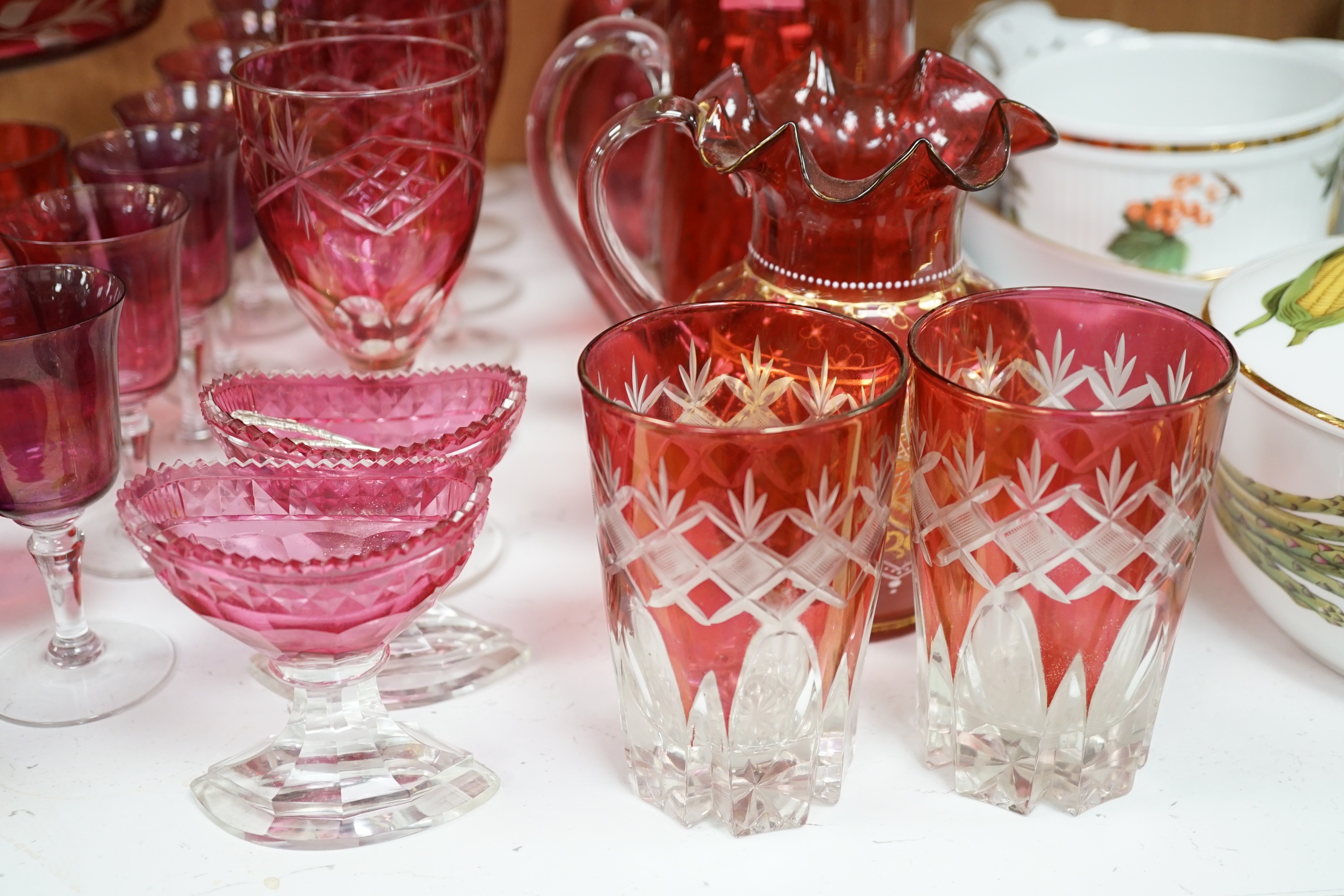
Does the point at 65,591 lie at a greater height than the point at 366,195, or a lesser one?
lesser

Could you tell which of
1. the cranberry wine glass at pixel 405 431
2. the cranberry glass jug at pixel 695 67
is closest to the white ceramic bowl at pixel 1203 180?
the cranberry glass jug at pixel 695 67

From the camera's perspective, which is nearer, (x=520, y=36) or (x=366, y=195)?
(x=366, y=195)

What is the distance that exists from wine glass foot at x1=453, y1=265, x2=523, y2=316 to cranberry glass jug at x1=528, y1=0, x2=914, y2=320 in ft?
0.43

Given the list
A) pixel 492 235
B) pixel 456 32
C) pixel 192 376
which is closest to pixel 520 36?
pixel 492 235

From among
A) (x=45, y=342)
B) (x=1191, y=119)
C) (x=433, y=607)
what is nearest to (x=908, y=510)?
(x=433, y=607)

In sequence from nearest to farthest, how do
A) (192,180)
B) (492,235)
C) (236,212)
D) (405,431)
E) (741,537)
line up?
(741,537) < (405,431) < (192,180) < (236,212) < (492,235)

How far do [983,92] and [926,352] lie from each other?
0.14m

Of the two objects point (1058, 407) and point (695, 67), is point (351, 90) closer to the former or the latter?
point (695, 67)

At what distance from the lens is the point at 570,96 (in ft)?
1.98

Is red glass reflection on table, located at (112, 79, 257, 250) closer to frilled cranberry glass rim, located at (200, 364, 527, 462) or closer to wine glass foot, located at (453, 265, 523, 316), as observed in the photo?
wine glass foot, located at (453, 265, 523, 316)

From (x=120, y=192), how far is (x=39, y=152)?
0.43ft

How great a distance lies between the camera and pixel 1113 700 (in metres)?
0.40

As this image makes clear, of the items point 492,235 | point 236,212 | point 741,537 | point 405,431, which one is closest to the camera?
point 741,537

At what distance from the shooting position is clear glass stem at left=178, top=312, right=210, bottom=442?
63 centimetres
